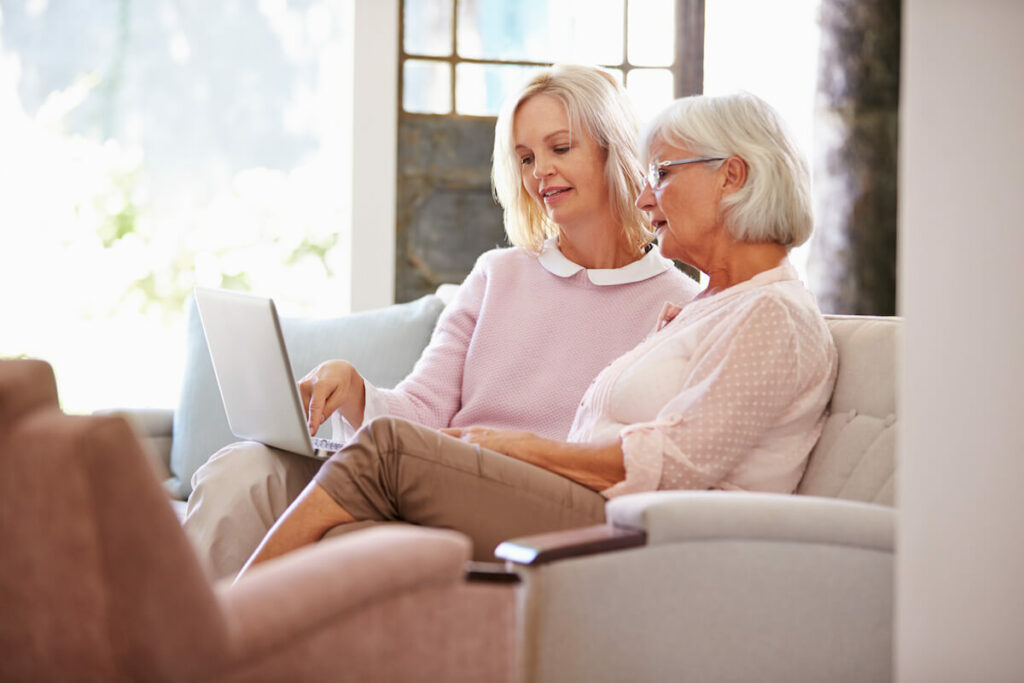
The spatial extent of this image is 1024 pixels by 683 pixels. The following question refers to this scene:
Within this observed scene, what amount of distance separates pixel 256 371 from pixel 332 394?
27 cm

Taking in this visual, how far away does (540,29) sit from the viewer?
13.1ft

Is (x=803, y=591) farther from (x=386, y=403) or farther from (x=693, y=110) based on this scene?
(x=386, y=403)

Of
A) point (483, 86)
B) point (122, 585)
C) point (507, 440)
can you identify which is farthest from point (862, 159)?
point (122, 585)

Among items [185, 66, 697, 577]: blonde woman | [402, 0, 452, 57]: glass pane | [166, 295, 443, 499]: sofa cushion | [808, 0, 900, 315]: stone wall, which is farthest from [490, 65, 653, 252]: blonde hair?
[808, 0, 900, 315]: stone wall

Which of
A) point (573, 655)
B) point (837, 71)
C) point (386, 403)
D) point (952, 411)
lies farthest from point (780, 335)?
point (837, 71)

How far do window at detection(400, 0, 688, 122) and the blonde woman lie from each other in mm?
1422

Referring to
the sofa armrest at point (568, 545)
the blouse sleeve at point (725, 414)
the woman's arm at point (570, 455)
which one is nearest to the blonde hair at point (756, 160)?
the blouse sleeve at point (725, 414)

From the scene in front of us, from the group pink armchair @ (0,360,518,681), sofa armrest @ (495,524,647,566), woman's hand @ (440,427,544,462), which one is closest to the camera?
pink armchair @ (0,360,518,681)

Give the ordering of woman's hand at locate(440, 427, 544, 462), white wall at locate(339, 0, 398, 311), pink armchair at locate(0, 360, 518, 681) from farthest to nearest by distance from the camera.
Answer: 1. white wall at locate(339, 0, 398, 311)
2. woman's hand at locate(440, 427, 544, 462)
3. pink armchair at locate(0, 360, 518, 681)

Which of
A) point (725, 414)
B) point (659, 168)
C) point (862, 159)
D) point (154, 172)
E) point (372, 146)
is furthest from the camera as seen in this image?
point (154, 172)

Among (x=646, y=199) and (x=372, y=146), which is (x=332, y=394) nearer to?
(x=646, y=199)

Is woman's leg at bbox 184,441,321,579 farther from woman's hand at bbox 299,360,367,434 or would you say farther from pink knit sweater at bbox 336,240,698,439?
pink knit sweater at bbox 336,240,698,439

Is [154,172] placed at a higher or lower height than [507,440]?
higher

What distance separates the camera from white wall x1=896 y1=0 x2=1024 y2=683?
928 mm
